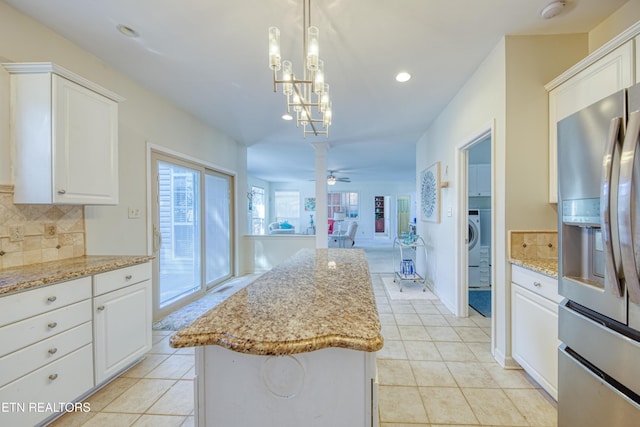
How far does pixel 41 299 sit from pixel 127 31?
183 cm

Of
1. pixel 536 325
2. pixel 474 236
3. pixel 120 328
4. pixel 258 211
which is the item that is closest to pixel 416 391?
pixel 536 325

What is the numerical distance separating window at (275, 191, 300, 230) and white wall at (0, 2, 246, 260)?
7.65 m

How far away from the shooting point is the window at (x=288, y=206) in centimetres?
1153

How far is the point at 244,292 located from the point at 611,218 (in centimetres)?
148

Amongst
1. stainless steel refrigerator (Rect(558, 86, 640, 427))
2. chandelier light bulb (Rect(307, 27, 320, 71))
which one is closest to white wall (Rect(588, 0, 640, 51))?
stainless steel refrigerator (Rect(558, 86, 640, 427))

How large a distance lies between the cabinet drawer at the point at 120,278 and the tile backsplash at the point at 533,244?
2849 mm

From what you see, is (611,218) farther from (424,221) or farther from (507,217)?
(424,221)

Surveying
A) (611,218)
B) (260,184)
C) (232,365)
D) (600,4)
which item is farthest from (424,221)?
(260,184)

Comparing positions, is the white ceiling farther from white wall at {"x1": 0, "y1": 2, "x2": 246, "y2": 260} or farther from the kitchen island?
the kitchen island

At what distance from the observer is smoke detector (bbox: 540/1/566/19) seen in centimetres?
175

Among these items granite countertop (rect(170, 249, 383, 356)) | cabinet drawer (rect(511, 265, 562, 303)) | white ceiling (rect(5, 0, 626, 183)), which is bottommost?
cabinet drawer (rect(511, 265, 562, 303))

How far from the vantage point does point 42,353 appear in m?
1.48

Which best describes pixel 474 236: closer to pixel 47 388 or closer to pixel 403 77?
pixel 403 77

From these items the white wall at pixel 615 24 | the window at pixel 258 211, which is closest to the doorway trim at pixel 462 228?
the white wall at pixel 615 24
